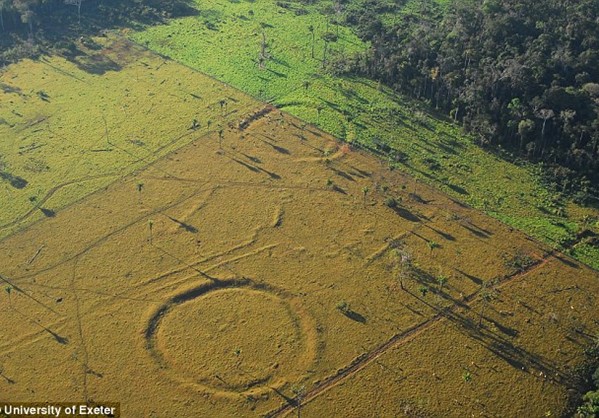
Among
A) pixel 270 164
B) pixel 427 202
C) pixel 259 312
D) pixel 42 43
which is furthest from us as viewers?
pixel 42 43

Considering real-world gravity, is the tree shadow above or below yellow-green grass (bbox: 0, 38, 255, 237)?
below

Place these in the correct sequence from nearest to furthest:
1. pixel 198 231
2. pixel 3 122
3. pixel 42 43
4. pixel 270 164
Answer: pixel 198 231
pixel 270 164
pixel 3 122
pixel 42 43

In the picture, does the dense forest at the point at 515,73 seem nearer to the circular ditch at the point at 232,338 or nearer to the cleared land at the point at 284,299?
the cleared land at the point at 284,299

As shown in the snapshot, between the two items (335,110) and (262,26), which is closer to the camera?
(335,110)

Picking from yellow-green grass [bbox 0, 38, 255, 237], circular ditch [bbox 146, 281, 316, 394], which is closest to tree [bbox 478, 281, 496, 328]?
circular ditch [bbox 146, 281, 316, 394]

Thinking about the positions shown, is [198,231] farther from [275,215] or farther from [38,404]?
[38,404]

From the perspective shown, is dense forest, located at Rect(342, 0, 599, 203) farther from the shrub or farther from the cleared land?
the shrub

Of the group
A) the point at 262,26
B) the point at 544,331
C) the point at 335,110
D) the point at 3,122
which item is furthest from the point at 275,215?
the point at 262,26
